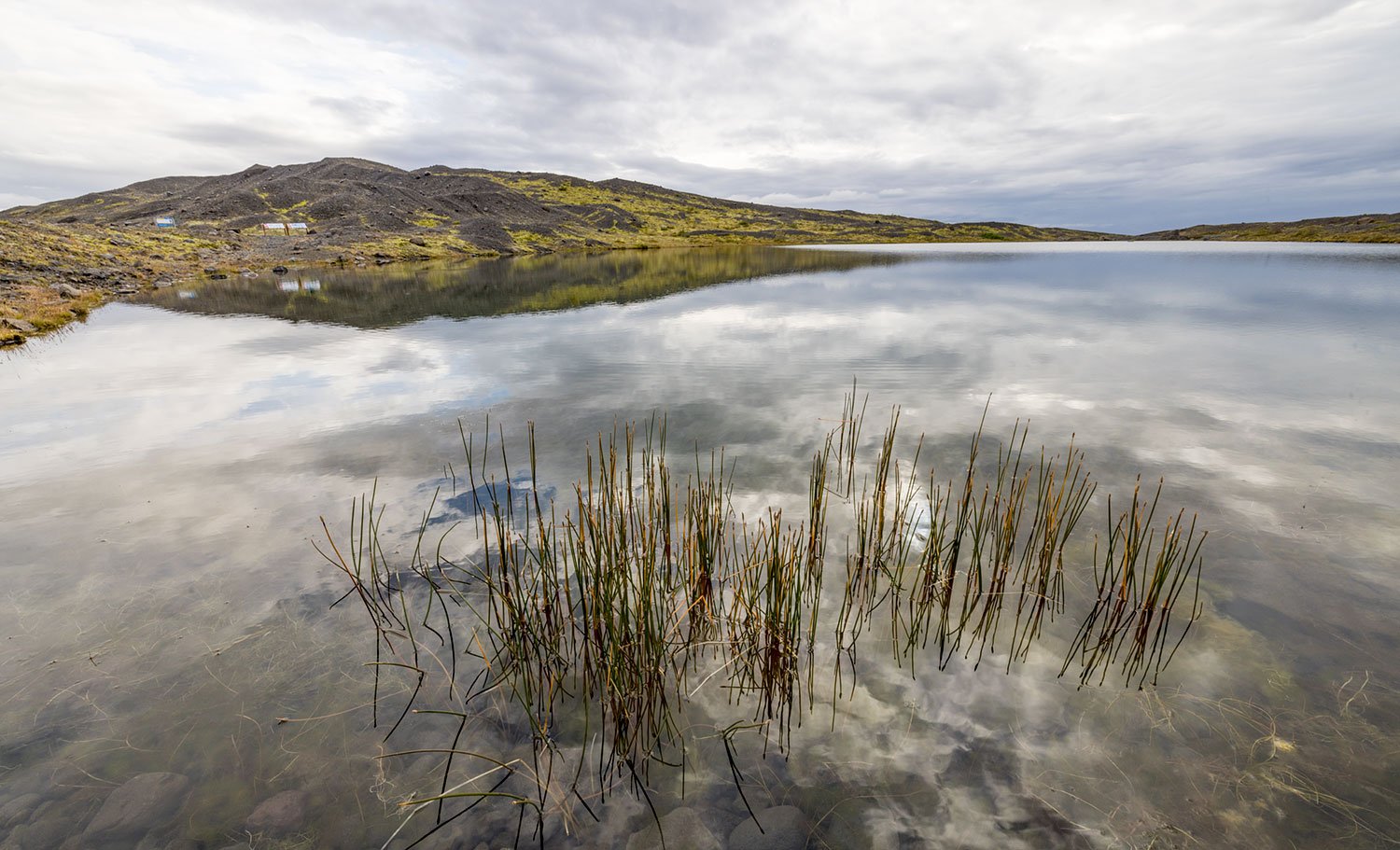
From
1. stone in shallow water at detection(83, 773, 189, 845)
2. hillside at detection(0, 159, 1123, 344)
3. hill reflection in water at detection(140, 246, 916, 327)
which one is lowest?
stone in shallow water at detection(83, 773, 189, 845)

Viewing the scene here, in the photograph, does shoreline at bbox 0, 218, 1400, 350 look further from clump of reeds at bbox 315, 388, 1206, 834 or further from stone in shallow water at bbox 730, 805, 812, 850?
stone in shallow water at bbox 730, 805, 812, 850

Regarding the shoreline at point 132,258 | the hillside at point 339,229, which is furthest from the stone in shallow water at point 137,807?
the hillside at point 339,229

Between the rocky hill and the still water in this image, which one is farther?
the rocky hill

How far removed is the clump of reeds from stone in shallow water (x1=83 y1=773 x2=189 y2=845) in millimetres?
1617

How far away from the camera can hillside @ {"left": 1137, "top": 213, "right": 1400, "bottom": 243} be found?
382ft

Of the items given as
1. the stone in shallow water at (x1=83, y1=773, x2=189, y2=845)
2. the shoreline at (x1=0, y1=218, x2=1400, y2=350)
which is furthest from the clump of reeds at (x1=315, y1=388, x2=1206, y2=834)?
the shoreline at (x1=0, y1=218, x2=1400, y2=350)

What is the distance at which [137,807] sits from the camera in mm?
4406

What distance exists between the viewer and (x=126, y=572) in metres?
7.30

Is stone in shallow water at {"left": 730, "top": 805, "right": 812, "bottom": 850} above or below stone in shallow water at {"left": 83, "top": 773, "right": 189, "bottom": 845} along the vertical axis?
below

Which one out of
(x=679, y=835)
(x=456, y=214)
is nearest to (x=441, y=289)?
(x=679, y=835)

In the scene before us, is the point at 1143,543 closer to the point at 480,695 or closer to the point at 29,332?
the point at 480,695

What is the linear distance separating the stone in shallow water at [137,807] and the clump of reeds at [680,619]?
1.62 metres

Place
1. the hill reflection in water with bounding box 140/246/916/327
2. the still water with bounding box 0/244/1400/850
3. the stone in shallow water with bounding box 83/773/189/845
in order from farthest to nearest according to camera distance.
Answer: the hill reflection in water with bounding box 140/246/916/327 < the still water with bounding box 0/244/1400/850 < the stone in shallow water with bounding box 83/773/189/845

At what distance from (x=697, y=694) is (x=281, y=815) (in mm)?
3546
